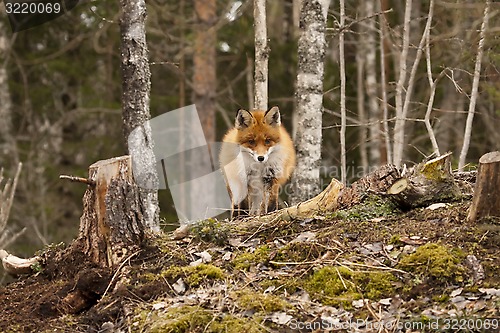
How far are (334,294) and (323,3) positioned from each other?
234 inches

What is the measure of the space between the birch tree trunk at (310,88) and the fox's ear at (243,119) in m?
1.23

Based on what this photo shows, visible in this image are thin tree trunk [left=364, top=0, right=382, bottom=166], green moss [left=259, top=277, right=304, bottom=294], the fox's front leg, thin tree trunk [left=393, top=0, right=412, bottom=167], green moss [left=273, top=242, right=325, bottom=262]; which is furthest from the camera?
thin tree trunk [left=364, top=0, right=382, bottom=166]

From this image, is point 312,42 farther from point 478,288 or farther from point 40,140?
point 40,140

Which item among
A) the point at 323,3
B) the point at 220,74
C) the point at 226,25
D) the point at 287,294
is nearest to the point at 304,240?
the point at 287,294

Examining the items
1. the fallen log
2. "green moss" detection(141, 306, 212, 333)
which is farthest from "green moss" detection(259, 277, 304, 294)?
the fallen log

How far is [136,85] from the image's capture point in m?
8.84

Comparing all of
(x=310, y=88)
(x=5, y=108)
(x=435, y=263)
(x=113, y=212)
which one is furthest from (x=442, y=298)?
(x=5, y=108)

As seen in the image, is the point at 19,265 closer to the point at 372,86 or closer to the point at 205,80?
the point at 372,86

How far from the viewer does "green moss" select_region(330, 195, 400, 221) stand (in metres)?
6.49

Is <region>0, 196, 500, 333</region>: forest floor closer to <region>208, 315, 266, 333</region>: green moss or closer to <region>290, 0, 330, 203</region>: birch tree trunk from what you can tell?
<region>208, 315, 266, 333</region>: green moss

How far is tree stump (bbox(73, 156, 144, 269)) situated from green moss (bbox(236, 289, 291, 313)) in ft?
4.05

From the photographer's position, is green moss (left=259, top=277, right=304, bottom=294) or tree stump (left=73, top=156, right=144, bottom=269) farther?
tree stump (left=73, top=156, right=144, bottom=269)

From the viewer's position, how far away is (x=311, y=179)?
10.2 meters

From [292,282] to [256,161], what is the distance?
3825 mm
